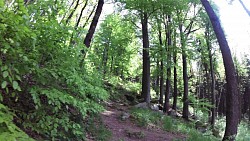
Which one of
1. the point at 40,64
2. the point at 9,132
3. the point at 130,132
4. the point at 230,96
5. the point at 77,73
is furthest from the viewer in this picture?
the point at 130,132

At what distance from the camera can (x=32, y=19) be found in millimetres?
3240

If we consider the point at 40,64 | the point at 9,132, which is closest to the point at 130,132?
the point at 40,64

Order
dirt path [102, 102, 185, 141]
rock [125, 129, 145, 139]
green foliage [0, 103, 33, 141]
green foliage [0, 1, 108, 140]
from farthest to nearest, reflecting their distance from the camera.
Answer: rock [125, 129, 145, 139], dirt path [102, 102, 185, 141], green foliage [0, 1, 108, 140], green foliage [0, 103, 33, 141]

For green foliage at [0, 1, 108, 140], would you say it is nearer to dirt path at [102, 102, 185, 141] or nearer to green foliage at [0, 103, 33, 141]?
green foliage at [0, 103, 33, 141]

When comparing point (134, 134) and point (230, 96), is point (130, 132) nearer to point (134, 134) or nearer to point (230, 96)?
point (134, 134)

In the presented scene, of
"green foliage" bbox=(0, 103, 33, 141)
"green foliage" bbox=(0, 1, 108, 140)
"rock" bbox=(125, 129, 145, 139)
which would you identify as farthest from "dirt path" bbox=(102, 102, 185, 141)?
"green foliage" bbox=(0, 103, 33, 141)

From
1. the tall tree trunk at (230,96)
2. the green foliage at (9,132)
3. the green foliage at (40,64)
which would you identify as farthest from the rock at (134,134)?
the green foliage at (9,132)

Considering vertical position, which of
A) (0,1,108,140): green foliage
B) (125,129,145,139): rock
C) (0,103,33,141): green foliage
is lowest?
(125,129,145,139): rock

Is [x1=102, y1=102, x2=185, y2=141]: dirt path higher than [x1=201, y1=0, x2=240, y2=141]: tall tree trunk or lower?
lower

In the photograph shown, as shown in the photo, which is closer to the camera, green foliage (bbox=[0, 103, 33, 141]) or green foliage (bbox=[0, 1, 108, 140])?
green foliage (bbox=[0, 103, 33, 141])

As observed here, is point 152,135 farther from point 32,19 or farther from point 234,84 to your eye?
point 32,19

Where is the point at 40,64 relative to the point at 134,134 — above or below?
above

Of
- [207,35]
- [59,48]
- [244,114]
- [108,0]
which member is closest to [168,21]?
[207,35]

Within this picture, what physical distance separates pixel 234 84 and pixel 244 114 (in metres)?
37.7
